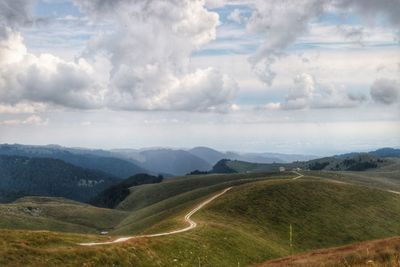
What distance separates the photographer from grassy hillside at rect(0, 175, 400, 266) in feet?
152

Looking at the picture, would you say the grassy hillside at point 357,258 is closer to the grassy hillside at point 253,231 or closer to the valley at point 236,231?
the valley at point 236,231

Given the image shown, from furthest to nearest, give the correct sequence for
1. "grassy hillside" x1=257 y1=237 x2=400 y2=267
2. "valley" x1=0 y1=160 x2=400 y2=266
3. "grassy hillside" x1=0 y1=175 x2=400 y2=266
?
"grassy hillside" x1=0 y1=175 x2=400 y2=266
"valley" x1=0 y1=160 x2=400 y2=266
"grassy hillside" x1=257 y1=237 x2=400 y2=267

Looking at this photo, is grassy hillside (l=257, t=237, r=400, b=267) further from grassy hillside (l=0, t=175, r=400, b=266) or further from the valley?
grassy hillside (l=0, t=175, r=400, b=266)

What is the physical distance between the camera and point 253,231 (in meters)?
93.0

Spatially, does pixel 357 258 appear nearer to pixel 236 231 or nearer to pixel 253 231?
pixel 236 231

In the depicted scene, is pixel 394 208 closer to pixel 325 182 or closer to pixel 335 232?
pixel 325 182

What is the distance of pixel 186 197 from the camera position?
174750 millimetres

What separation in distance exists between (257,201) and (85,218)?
105953 mm

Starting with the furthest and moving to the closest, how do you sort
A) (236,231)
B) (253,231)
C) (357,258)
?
(253,231) → (236,231) → (357,258)

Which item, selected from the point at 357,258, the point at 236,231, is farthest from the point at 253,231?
the point at 357,258

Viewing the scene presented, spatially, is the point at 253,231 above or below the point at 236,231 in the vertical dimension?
below

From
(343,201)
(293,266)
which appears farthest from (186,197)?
(293,266)

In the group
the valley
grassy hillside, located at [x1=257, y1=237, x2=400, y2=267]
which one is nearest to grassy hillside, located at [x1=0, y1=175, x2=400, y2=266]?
the valley

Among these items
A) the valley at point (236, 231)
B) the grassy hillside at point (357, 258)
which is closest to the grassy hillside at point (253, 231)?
the valley at point (236, 231)
